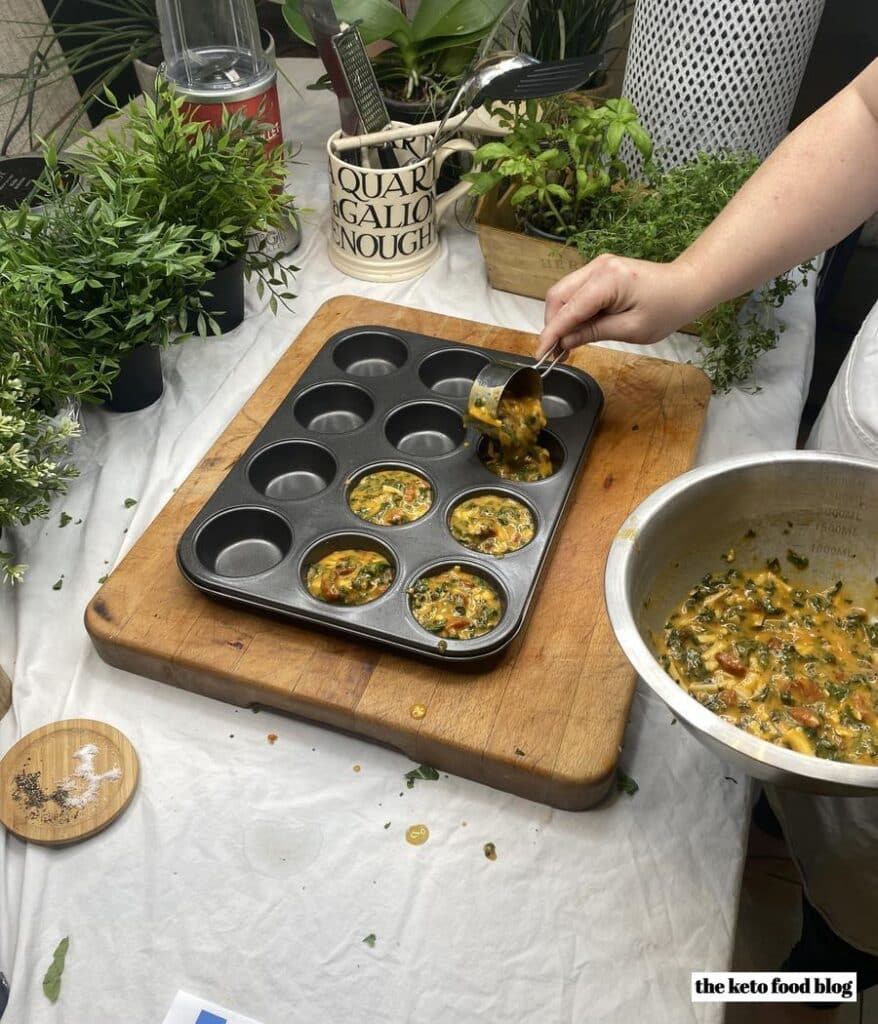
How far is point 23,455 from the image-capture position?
113 centimetres

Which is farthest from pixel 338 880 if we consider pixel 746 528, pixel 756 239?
pixel 756 239

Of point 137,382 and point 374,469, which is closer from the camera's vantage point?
point 374,469

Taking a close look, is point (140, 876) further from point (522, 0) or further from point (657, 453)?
point (522, 0)

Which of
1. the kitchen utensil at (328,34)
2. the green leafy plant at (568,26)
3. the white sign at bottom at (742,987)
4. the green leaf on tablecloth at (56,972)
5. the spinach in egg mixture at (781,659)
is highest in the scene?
the kitchen utensil at (328,34)

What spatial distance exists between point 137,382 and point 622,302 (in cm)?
83

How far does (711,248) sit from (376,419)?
567 millimetres

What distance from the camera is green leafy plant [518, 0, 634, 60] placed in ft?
6.73

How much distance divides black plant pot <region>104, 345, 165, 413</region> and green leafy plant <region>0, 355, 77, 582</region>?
0.21m

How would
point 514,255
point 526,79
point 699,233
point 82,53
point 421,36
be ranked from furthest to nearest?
point 82,53 → point 421,36 → point 514,255 → point 526,79 → point 699,233

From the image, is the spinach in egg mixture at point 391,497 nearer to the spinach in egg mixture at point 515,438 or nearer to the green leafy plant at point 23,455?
the spinach in egg mixture at point 515,438

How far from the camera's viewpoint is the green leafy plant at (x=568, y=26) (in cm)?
205

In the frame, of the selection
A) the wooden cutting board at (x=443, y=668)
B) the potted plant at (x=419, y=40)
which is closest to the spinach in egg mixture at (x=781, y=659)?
the wooden cutting board at (x=443, y=668)

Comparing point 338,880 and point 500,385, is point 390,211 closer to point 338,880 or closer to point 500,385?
point 500,385

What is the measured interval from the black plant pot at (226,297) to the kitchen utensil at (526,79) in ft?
1.61
